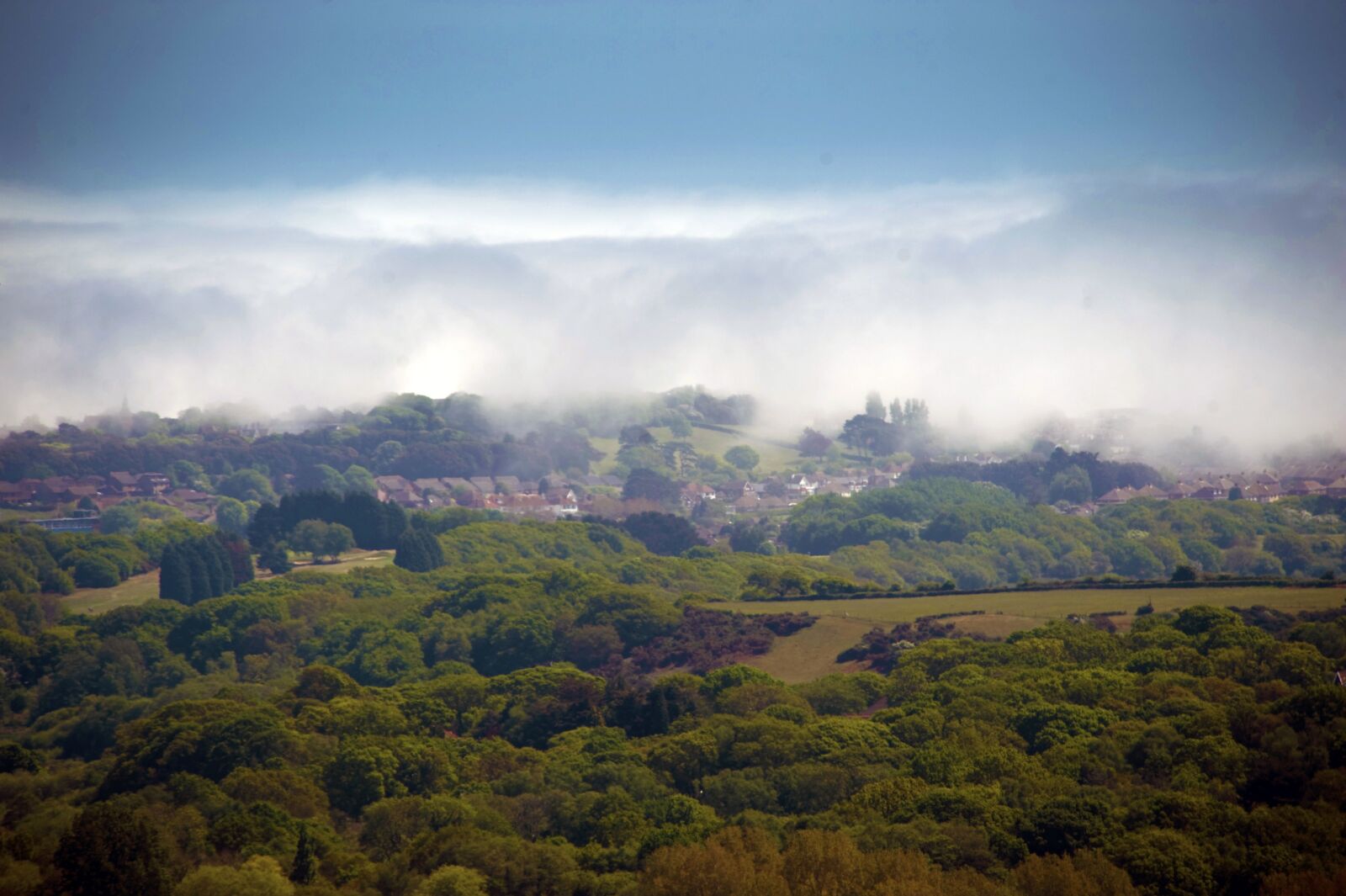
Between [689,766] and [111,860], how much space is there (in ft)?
78.4

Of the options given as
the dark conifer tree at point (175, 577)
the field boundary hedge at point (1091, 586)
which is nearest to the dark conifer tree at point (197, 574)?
the dark conifer tree at point (175, 577)

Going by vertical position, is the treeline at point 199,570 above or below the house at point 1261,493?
above

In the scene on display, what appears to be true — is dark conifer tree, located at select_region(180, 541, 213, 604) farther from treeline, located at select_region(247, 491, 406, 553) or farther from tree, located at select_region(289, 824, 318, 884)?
tree, located at select_region(289, 824, 318, 884)

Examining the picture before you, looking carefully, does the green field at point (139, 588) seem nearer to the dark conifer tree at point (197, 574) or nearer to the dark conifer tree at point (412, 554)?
the dark conifer tree at point (412, 554)

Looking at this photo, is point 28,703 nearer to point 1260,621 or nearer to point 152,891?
point 152,891

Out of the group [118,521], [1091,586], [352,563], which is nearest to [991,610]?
[1091,586]

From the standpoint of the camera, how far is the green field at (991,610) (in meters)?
84.7

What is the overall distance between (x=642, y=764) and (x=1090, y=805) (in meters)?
20.8

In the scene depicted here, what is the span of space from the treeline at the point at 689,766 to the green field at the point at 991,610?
2.99m

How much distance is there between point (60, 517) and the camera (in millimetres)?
189375

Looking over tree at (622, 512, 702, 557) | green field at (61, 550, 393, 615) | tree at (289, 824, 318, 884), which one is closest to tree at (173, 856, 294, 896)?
tree at (289, 824, 318, 884)

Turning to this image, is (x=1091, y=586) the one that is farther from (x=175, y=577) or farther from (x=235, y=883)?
(x=175, y=577)

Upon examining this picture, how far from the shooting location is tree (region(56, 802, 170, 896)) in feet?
157

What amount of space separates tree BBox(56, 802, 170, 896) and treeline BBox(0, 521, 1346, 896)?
101mm
